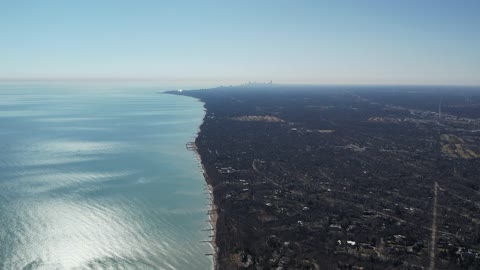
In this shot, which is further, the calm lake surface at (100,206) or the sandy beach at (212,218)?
the sandy beach at (212,218)

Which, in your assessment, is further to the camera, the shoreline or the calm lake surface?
the shoreline

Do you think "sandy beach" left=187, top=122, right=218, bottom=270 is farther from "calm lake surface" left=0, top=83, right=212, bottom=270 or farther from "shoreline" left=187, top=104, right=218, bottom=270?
"calm lake surface" left=0, top=83, right=212, bottom=270

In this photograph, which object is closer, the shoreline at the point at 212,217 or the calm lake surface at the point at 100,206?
the calm lake surface at the point at 100,206

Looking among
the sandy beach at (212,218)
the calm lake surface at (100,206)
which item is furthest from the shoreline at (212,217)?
the calm lake surface at (100,206)

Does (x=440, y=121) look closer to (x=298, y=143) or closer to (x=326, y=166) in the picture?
(x=298, y=143)

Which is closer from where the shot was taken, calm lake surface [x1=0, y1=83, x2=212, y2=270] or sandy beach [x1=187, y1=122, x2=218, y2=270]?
calm lake surface [x1=0, y1=83, x2=212, y2=270]

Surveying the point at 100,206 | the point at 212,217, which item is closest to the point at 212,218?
the point at 212,217

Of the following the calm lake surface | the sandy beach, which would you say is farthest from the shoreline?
the calm lake surface

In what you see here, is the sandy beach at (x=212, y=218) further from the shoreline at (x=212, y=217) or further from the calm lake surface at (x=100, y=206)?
the calm lake surface at (x=100, y=206)

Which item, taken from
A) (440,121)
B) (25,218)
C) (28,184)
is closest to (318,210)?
(25,218)

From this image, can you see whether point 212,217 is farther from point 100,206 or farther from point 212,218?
point 100,206

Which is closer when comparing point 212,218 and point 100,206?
point 212,218
